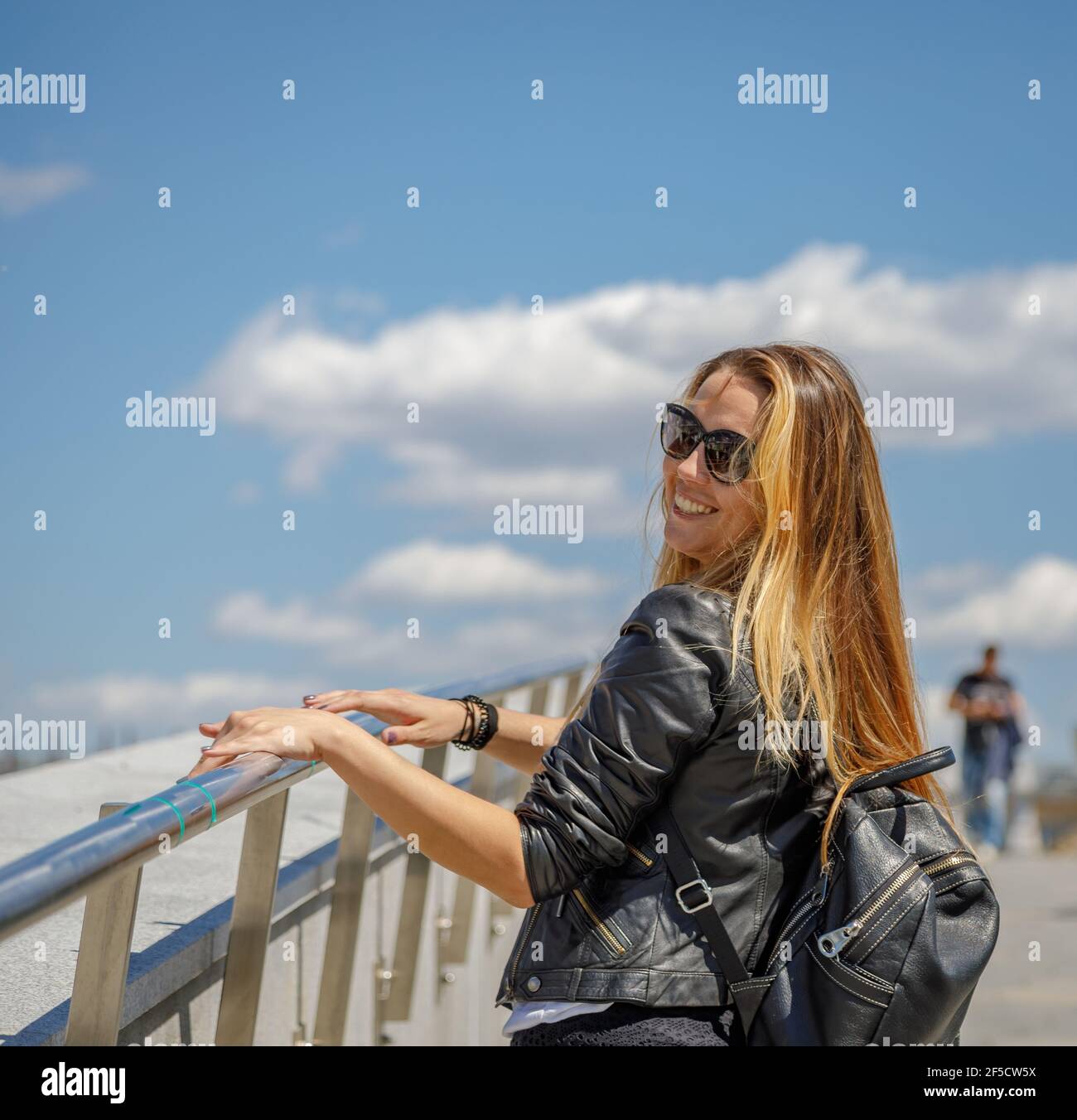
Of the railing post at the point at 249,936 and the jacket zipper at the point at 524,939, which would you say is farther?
→ the railing post at the point at 249,936

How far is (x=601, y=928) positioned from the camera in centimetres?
185

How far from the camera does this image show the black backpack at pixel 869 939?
5.83ft

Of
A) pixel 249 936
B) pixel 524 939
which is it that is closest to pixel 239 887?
pixel 249 936

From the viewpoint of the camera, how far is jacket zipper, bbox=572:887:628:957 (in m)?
1.83

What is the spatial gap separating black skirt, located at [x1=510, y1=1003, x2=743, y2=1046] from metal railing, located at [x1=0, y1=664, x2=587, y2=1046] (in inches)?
21.8

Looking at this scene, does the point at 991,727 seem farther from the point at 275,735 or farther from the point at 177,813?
the point at 177,813

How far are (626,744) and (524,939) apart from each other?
34 centimetres

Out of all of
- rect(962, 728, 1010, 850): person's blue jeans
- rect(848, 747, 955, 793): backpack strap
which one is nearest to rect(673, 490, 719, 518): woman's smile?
rect(848, 747, 955, 793): backpack strap

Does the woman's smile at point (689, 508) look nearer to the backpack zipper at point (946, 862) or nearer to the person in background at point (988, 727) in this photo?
the backpack zipper at point (946, 862)

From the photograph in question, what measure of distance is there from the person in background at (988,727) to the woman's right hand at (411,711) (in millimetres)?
10369

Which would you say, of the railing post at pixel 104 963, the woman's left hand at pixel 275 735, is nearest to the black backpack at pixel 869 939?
the woman's left hand at pixel 275 735

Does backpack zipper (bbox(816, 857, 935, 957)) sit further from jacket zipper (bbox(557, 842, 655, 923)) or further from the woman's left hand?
the woman's left hand
